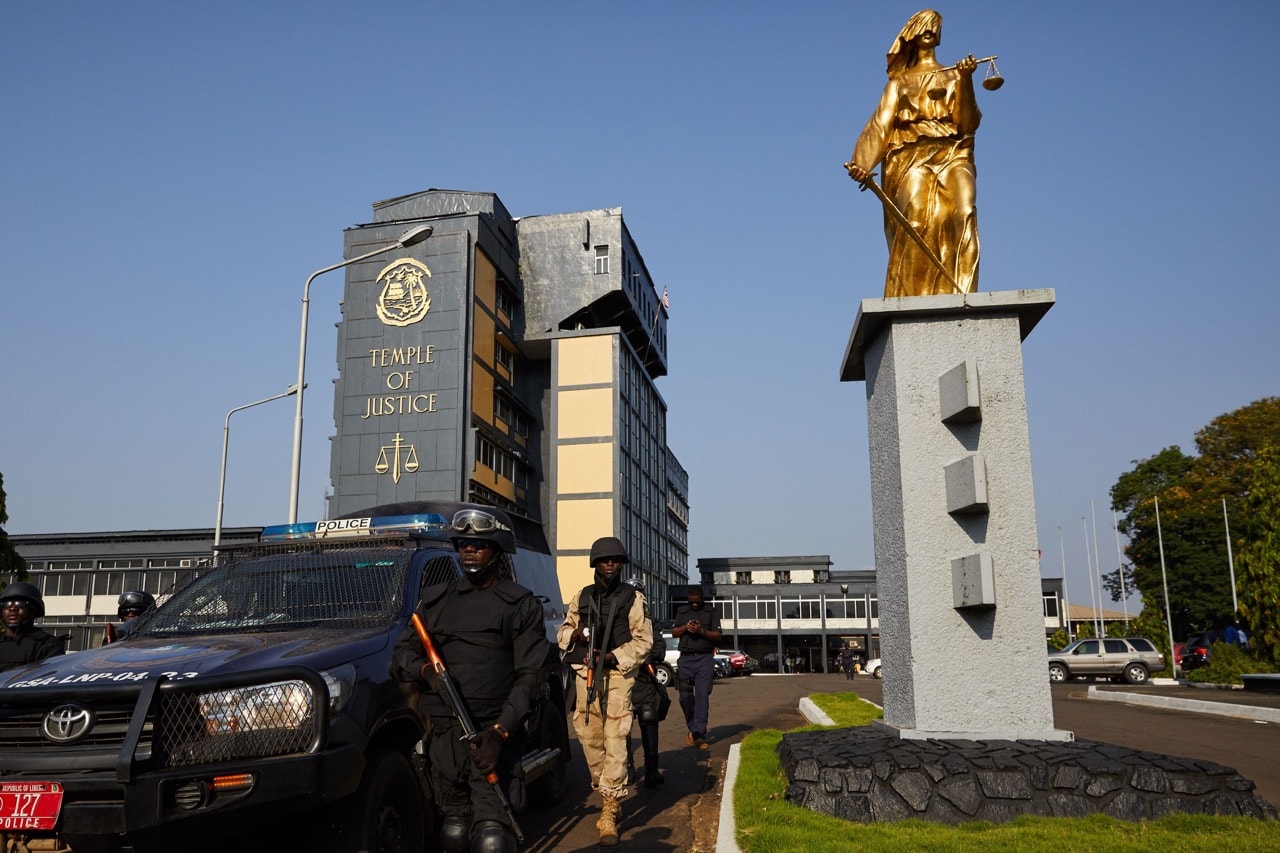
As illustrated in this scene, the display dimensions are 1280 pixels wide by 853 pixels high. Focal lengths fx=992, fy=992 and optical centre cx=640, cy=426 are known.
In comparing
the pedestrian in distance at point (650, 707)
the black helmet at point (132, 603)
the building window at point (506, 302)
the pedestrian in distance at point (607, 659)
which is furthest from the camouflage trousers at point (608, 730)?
the building window at point (506, 302)

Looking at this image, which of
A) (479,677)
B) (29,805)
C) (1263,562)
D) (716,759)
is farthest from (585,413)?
(29,805)

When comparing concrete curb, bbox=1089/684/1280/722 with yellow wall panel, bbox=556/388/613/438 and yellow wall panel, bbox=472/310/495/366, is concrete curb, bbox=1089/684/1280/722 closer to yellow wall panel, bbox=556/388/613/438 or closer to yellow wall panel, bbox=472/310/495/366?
yellow wall panel, bbox=556/388/613/438

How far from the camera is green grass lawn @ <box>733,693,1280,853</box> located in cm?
530

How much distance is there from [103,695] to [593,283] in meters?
52.1

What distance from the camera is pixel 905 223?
28.3ft

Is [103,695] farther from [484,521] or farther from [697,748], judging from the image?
[697,748]

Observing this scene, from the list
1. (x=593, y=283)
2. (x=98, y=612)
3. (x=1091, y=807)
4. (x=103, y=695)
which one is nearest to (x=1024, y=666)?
(x=1091, y=807)

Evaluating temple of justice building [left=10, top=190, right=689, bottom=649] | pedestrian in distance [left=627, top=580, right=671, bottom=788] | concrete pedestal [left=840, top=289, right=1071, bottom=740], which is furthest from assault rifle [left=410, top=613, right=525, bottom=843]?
temple of justice building [left=10, top=190, right=689, bottom=649]

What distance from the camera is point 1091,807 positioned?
6.12 m

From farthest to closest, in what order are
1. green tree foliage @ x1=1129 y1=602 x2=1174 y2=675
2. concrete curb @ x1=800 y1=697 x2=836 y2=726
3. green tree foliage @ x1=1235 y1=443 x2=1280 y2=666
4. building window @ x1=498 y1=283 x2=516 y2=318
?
1. building window @ x1=498 y1=283 x2=516 y2=318
2. green tree foliage @ x1=1129 y1=602 x2=1174 y2=675
3. green tree foliage @ x1=1235 y1=443 x2=1280 y2=666
4. concrete curb @ x1=800 y1=697 x2=836 y2=726

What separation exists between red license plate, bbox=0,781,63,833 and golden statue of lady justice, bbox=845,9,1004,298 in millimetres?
7080

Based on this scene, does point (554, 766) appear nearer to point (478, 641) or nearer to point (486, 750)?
point (478, 641)

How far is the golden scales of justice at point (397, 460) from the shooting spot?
4772 cm

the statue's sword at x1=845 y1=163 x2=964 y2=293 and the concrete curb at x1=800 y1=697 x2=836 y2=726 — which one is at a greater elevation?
the statue's sword at x1=845 y1=163 x2=964 y2=293
